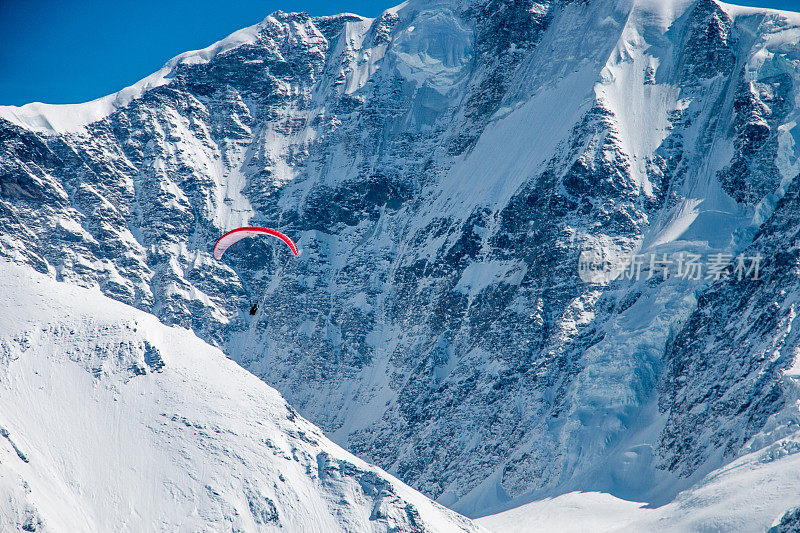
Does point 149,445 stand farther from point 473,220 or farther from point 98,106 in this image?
point 98,106

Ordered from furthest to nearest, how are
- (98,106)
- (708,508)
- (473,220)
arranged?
(98,106) → (473,220) → (708,508)

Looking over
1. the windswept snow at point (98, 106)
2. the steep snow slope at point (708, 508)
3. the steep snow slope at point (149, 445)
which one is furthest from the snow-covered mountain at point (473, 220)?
the steep snow slope at point (149, 445)

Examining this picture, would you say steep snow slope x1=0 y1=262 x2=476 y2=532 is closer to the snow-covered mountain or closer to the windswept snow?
the snow-covered mountain

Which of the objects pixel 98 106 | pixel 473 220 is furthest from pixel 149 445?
pixel 98 106

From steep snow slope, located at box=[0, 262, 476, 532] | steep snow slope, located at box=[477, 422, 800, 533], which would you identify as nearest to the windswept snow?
steep snow slope, located at box=[0, 262, 476, 532]

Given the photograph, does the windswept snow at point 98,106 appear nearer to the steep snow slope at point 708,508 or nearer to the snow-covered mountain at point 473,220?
the snow-covered mountain at point 473,220

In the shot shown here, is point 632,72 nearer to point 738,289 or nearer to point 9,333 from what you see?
point 738,289

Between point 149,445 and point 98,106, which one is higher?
point 98,106

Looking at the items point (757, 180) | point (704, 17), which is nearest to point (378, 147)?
point (704, 17)
